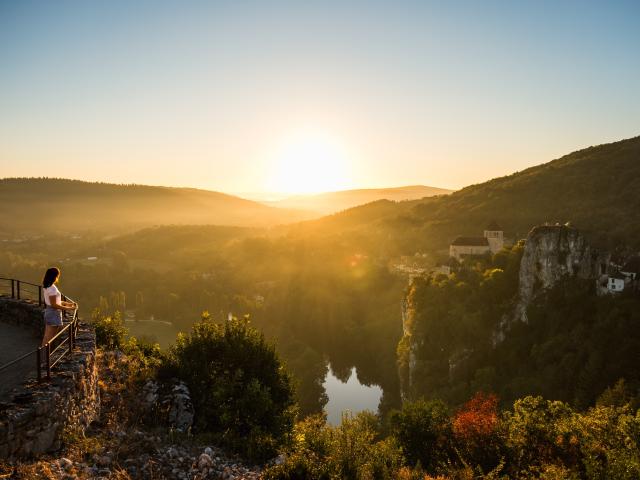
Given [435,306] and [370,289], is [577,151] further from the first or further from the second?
[435,306]

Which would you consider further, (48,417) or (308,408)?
(308,408)

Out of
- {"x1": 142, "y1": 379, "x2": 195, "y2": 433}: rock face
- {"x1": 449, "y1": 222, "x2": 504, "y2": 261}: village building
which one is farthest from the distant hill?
{"x1": 142, "y1": 379, "x2": 195, "y2": 433}: rock face

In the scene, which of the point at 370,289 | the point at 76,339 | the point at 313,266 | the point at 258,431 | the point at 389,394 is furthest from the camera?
the point at 313,266

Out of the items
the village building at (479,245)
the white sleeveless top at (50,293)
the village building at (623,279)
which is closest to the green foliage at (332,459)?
the white sleeveless top at (50,293)

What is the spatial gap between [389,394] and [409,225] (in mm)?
98883

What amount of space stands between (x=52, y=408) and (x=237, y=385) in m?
8.87

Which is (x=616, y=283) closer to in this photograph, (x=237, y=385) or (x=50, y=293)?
(x=237, y=385)

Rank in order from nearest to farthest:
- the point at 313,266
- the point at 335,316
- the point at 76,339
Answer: the point at 76,339
the point at 335,316
the point at 313,266

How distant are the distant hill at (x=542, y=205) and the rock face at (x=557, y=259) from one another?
41.8m

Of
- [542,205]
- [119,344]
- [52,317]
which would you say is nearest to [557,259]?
[119,344]

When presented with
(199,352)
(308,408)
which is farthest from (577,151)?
(199,352)

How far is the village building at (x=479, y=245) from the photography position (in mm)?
82062

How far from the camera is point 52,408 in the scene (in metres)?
10.6

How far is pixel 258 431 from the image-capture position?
15703mm
